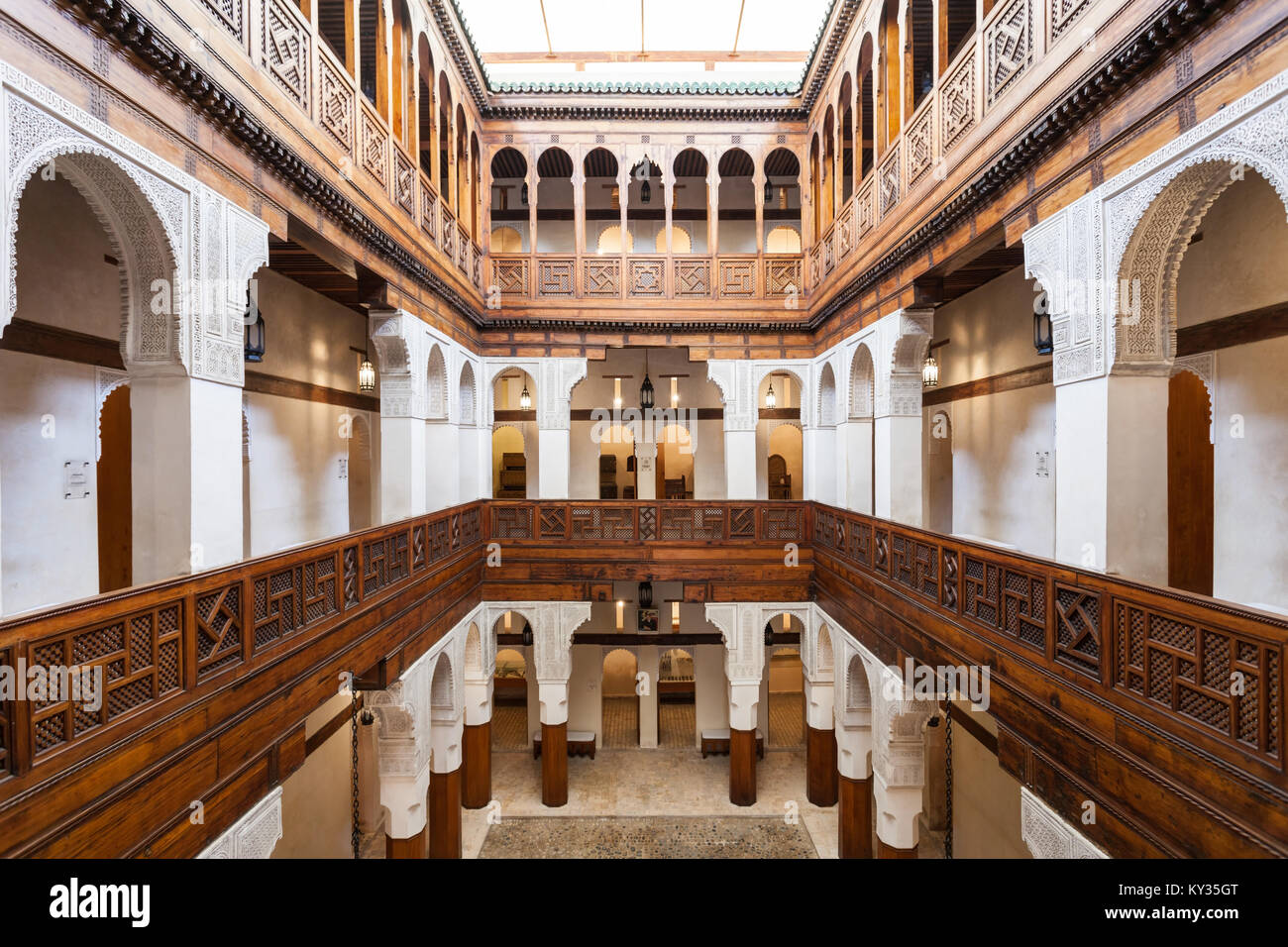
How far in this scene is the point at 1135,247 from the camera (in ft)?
14.0

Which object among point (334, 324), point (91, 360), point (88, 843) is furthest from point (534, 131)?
point (88, 843)

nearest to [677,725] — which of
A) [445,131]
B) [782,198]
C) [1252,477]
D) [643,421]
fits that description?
[643,421]

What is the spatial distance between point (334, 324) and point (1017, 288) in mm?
10090

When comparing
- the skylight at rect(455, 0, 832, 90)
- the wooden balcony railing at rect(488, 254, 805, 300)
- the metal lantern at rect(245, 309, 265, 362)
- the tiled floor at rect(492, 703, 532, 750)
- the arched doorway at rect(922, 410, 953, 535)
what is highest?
the skylight at rect(455, 0, 832, 90)

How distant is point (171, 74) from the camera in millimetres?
3977

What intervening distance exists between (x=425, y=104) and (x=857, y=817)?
39.2ft

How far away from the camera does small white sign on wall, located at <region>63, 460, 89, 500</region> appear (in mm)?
5473

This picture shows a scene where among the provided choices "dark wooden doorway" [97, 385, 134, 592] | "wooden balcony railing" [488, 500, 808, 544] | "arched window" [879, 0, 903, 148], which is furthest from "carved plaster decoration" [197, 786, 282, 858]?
"arched window" [879, 0, 903, 148]

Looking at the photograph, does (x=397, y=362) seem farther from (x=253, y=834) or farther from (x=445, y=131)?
(x=253, y=834)

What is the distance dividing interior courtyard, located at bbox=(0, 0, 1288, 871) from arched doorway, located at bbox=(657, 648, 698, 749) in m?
0.26

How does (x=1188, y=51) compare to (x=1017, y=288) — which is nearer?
(x=1188, y=51)

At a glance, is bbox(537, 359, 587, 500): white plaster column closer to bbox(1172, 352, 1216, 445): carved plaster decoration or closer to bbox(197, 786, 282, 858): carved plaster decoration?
bbox(197, 786, 282, 858): carved plaster decoration

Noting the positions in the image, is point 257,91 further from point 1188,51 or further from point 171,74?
point 1188,51

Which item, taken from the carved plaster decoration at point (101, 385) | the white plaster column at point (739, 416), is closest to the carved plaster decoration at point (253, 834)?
the carved plaster decoration at point (101, 385)
